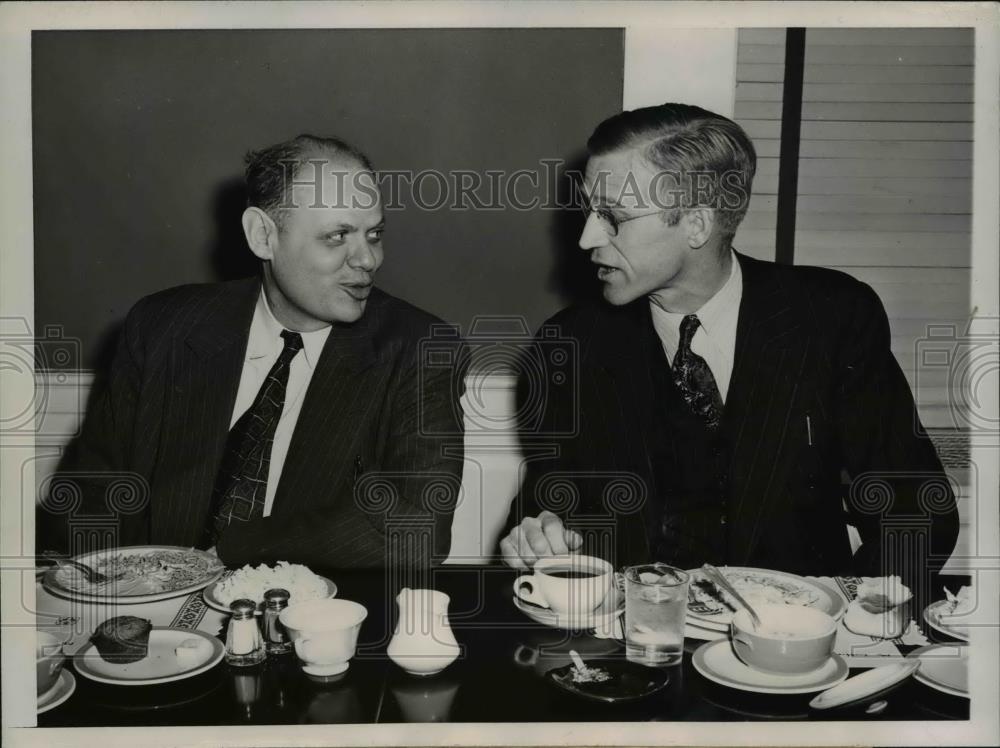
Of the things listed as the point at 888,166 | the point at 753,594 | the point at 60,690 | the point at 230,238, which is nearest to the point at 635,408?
the point at 753,594

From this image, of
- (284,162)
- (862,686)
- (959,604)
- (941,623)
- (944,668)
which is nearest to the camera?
(862,686)

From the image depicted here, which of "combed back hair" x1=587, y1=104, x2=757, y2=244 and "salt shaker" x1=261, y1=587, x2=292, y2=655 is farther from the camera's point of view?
"combed back hair" x1=587, y1=104, x2=757, y2=244

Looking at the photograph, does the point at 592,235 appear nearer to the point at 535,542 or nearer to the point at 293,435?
the point at 535,542

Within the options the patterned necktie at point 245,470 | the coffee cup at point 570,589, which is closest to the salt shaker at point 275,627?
the coffee cup at point 570,589

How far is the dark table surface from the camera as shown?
1.30m

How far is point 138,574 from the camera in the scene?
1.69m

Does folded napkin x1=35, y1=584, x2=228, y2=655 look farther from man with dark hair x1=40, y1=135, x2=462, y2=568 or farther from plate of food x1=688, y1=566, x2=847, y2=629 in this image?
plate of food x1=688, y1=566, x2=847, y2=629

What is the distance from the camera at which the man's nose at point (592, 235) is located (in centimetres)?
194

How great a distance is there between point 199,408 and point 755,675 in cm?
125

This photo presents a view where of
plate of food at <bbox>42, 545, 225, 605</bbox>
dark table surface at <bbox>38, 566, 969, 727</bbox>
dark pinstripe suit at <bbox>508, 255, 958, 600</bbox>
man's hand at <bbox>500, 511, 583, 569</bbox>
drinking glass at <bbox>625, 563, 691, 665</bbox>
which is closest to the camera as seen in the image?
dark table surface at <bbox>38, 566, 969, 727</bbox>

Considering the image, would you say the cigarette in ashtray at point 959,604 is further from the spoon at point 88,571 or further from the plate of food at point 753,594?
the spoon at point 88,571

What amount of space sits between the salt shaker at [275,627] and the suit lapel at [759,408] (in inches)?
39.1

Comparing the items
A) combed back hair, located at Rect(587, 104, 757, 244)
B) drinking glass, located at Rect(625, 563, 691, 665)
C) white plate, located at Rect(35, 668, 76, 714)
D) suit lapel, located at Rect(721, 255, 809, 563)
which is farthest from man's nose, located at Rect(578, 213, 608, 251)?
white plate, located at Rect(35, 668, 76, 714)

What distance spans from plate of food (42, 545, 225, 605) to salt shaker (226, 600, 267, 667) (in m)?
0.28
